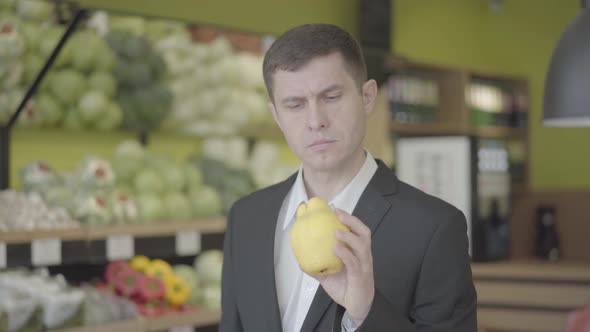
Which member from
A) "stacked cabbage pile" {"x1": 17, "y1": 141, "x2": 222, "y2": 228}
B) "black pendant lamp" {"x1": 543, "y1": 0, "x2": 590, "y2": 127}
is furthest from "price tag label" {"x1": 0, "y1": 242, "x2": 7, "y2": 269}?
"black pendant lamp" {"x1": 543, "y1": 0, "x2": 590, "y2": 127}

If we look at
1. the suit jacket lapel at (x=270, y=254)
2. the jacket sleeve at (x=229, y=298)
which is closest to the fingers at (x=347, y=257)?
the suit jacket lapel at (x=270, y=254)

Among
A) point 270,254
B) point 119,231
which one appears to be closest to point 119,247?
point 119,231

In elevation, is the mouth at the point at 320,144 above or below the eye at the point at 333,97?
below

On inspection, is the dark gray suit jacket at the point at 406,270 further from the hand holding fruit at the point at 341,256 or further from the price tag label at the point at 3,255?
the price tag label at the point at 3,255

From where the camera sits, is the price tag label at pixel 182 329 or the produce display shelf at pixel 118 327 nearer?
A: the produce display shelf at pixel 118 327

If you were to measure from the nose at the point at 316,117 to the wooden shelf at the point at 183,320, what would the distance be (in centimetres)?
202

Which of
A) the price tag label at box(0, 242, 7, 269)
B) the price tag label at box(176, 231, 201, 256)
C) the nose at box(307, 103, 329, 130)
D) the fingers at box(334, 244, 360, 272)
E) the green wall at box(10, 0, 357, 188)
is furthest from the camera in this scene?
the green wall at box(10, 0, 357, 188)

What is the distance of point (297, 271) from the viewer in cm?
154

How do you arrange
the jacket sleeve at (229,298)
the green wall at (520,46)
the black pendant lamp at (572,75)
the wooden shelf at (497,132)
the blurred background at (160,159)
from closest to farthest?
the jacket sleeve at (229,298) → the black pendant lamp at (572,75) → the blurred background at (160,159) → the wooden shelf at (497,132) → the green wall at (520,46)

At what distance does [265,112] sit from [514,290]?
65.3 inches

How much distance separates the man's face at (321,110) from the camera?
139 cm

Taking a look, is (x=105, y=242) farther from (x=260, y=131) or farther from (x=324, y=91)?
(x=324, y=91)

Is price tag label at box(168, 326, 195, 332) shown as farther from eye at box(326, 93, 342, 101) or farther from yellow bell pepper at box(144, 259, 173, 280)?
eye at box(326, 93, 342, 101)

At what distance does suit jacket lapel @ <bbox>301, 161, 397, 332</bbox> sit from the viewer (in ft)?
4.68
